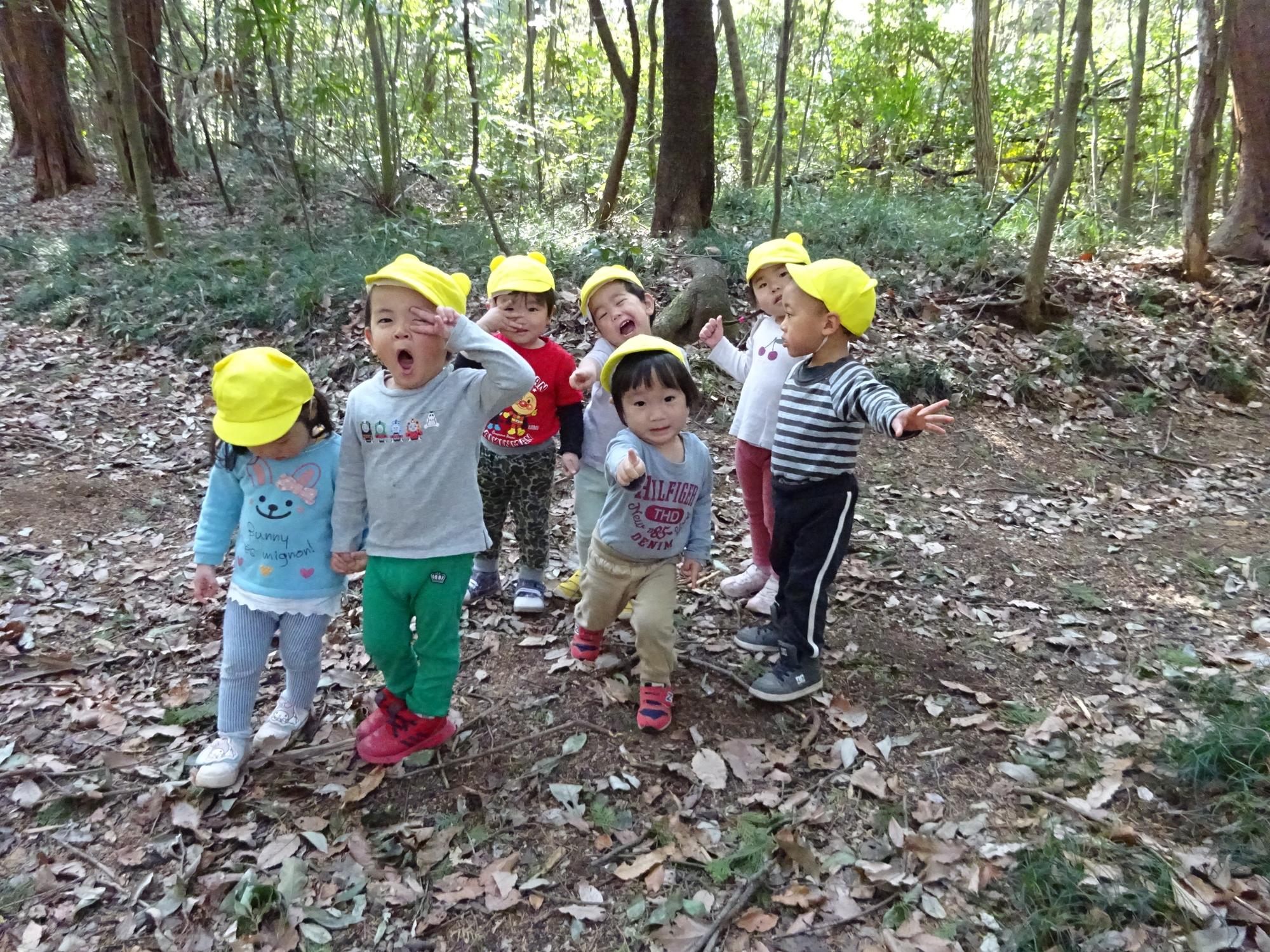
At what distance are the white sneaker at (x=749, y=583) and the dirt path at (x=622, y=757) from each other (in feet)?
0.35

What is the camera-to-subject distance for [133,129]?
859 centimetres

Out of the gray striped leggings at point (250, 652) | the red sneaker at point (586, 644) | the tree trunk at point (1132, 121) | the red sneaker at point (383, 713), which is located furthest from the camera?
the tree trunk at point (1132, 121)

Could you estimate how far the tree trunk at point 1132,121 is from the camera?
1032 cm

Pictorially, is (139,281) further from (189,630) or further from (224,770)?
(224,770)

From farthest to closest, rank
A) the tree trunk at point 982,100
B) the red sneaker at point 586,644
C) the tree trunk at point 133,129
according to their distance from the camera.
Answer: the tree trunk at point 982,100 < the tree trunk at point 133,129 < the red sneaker at point 586,644

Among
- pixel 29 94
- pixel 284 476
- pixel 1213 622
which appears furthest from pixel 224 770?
pixel 29 94

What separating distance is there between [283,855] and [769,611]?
2400 millimetres

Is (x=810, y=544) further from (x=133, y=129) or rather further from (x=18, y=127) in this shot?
(x=18, y=127)

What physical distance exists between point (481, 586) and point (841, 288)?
237 centimetres

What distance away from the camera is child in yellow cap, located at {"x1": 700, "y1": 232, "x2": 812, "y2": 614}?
3.57 metres

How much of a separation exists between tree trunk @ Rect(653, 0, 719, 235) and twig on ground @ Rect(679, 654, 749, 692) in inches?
239

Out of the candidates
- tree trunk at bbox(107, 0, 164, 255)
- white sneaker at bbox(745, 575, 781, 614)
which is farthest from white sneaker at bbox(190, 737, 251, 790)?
tree trunk at bbox(107, 0, 164, 255)

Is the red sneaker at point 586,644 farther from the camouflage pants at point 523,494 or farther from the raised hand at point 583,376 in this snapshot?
the raised hand at point 583,376

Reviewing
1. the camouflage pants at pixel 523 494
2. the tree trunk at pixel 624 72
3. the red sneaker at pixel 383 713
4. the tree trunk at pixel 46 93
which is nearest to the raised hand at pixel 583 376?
the camouflage pants at pixel 523 494
